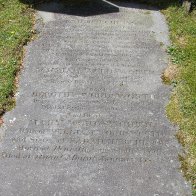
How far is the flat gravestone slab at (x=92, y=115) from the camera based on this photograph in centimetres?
634

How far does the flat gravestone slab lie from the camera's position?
634 centimetres

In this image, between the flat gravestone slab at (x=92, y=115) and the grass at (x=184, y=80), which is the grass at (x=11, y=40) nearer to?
the flat gravestone slab at (x=92, y=115)

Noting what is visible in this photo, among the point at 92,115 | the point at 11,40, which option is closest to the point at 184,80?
the point at 92,115

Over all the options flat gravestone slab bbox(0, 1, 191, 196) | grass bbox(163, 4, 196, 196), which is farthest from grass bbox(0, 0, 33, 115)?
grass bbox(163, 4, 196, 196)

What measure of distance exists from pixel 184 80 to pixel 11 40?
A: 3434mm

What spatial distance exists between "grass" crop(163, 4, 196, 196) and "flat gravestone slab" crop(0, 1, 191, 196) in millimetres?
154

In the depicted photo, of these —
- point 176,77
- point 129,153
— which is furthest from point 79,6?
point 129,153

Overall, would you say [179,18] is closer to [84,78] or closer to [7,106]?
[84,78]

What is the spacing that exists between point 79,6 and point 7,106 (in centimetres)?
356

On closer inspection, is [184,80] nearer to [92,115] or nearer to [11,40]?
[92,115]

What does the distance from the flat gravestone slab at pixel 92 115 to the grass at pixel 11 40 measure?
177 millimetres

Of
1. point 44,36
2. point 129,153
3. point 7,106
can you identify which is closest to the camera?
point 129,153

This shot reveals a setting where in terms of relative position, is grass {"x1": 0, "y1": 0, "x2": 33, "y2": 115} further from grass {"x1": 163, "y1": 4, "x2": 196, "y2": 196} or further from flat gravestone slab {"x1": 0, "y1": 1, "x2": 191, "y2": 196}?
grass {"x1": 163, "y1": 4, "x2": 196, "y2": 196}

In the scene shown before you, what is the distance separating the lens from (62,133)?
7.02 m
